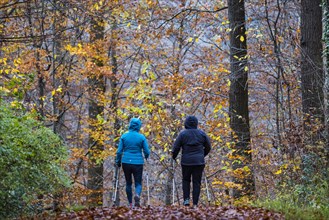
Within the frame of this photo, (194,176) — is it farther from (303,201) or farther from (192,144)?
(303,201)

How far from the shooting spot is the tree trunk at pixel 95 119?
A: 67.2 feet

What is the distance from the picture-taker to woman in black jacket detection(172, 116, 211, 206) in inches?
463

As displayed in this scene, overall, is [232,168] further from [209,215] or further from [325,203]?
[209,215]

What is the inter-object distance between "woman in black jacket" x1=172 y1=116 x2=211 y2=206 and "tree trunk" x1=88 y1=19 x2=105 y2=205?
8.50 metres

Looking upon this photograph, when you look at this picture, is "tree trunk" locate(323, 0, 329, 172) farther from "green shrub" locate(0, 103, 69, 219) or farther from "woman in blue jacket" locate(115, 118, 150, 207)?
"green shrub" locate(0, 103, 69, 219)

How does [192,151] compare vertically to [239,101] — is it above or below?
below

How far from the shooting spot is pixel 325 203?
31.5ft

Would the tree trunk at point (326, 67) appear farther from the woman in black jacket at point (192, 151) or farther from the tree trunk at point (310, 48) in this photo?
the woman in black jacket at point (192, 151)

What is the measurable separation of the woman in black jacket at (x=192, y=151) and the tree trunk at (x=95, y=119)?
8499 mm

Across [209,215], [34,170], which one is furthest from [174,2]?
[209,215]

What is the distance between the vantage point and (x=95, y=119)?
21.1 meters

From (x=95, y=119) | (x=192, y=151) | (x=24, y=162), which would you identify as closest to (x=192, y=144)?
(x=192, y=151)

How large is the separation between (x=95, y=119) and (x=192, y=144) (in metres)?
9.86

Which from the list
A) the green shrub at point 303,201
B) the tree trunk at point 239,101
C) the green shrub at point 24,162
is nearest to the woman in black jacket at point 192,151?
the green shrub at point 303,201
